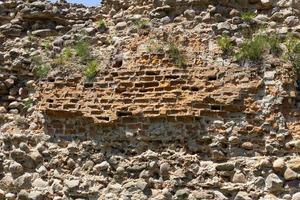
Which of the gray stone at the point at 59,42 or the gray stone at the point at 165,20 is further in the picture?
the gray stone at the point at 59,42

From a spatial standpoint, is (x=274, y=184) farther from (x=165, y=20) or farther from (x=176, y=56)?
(x=165, y=20)

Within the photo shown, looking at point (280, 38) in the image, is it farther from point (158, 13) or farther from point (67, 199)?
point (67, 199)

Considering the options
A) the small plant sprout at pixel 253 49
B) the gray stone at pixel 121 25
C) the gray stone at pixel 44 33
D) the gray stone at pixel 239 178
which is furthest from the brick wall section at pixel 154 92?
the gray stone at pixel 44 33

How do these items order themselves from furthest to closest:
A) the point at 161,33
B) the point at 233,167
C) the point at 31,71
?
1. the point at 31,71
2. the point at 161,33
3. the point at 233,167

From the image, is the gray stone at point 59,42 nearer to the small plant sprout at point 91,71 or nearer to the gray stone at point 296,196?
the small plant sprout at point 91,71

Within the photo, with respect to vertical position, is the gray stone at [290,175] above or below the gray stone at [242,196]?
above

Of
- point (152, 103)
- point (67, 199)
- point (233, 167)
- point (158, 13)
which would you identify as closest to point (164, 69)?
point (152, 103)

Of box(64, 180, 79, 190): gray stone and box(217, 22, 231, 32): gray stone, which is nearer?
box(64, 180, 79, 190): gray stone

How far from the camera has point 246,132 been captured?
610 cm

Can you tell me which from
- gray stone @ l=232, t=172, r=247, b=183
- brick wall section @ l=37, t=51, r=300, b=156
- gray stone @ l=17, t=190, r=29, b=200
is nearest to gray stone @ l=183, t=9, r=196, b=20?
brick wall section @ l=37, t=51, r=300, b=156

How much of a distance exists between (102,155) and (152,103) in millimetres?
840

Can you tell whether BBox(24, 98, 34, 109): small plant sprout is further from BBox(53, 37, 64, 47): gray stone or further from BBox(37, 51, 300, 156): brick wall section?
BBox(53, 37, 64, 47): gray stone

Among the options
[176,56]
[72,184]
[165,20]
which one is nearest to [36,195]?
[72,184]

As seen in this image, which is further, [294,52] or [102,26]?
[102,26]
